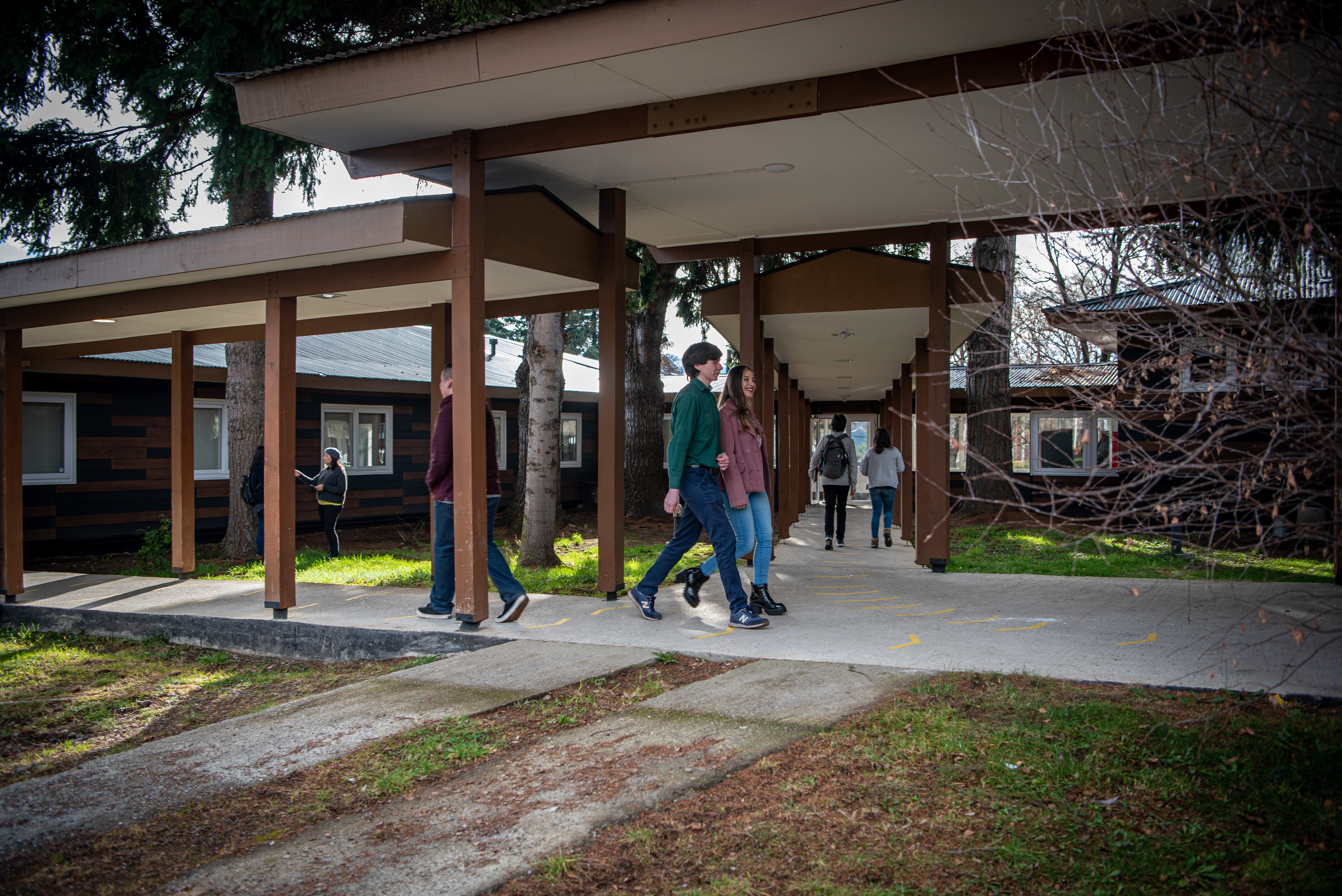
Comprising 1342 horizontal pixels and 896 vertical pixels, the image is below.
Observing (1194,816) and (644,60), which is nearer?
(1194,816)

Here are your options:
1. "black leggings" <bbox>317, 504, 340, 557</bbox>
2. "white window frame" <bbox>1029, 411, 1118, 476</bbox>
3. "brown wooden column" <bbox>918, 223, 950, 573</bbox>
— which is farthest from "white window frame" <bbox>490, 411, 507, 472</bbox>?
"brown wooden column" <bbox>918, 223, 950, 573</bbox>

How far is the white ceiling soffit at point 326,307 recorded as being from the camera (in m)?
7.11

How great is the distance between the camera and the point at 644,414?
1930 centimetres

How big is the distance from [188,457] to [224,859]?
8293mm

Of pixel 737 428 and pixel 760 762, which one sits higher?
pixel 737 428

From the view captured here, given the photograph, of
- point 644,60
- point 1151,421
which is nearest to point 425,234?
point 644,60

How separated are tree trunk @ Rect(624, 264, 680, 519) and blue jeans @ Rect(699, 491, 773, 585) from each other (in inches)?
499

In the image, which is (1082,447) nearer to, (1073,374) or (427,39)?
(427,39)

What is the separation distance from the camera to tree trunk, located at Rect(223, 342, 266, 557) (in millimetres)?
12320

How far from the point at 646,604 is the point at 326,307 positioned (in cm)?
453

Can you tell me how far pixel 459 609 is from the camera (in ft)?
19.7

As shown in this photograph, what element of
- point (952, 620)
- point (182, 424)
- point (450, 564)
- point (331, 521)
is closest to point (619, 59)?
point (450, 564)

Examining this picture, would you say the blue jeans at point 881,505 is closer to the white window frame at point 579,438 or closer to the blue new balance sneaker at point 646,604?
the blue new balance sneaker at point 646,604

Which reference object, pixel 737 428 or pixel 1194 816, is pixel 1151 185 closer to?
pixel 1194 816
